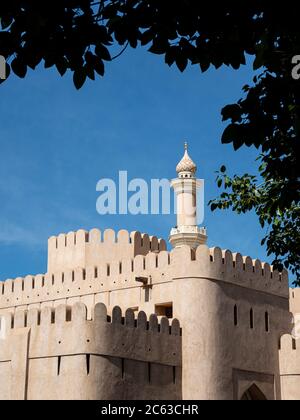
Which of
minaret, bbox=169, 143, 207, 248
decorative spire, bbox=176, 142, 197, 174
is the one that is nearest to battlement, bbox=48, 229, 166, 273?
minaret, bbox=169, 143, 207, 248

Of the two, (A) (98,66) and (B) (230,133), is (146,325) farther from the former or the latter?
(A) (98,66)

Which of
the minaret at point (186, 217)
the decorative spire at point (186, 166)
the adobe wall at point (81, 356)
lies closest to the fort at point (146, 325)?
the adobe wall at point (81, 356)

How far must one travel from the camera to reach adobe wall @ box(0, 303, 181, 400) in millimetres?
22938

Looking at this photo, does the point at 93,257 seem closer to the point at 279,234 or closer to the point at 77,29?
the point at 279,234

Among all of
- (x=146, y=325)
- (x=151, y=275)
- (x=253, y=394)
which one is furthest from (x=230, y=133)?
(x=253, y=394)

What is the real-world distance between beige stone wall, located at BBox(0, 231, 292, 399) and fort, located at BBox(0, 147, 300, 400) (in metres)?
0.04

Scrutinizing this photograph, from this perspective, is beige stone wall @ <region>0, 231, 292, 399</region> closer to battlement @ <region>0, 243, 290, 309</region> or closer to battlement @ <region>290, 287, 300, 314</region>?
battlement @ <region>0, 243, 290, 309</region>

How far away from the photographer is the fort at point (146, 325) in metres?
23.3

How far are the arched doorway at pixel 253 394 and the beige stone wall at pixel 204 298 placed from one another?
0.21m

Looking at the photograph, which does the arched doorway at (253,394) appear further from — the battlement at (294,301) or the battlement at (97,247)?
the battlement at (97,247)

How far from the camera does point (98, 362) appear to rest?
23.0 metres

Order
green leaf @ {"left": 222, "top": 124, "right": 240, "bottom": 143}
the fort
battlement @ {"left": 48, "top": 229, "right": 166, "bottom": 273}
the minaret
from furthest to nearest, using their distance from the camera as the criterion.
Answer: the minaret, battlement @ {"left": 48, "top": 229, "right": 166, "bottom": 273}, the fort, green leaf @ {"left": 222, "top": 124, "right": 240, "bottom": 143}

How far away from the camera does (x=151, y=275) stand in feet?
91.3

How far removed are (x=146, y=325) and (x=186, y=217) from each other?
1229cm
